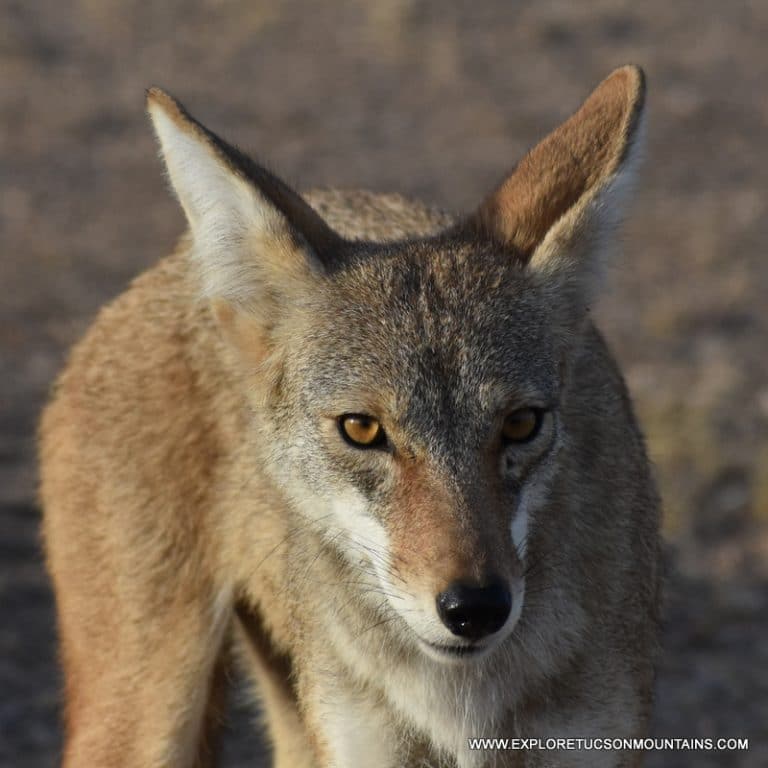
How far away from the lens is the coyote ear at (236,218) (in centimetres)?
533

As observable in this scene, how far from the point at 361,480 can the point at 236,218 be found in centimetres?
107

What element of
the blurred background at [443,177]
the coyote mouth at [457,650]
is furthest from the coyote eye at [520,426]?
the blurred background at [443,177]

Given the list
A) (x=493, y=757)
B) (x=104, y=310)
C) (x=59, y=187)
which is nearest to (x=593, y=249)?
(x=493, y=757)

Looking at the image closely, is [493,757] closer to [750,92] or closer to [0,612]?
[0,612]

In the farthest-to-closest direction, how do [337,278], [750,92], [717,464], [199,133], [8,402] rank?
[750,92], [8,402], [717,464], [337,278], [199,133]

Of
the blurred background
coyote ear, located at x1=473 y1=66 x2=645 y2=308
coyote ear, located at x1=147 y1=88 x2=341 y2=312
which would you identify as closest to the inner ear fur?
coyote ear, located at x1=473 y1=66 x2=645 y2=308

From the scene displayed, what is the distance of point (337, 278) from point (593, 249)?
36.4 inches

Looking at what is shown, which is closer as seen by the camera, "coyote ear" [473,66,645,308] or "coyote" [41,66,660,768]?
"coyote" [41,66,660,768]

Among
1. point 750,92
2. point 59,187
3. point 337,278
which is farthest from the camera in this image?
point 750,92

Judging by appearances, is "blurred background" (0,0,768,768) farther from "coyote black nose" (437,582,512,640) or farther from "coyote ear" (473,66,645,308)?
"coyote black nose" (437,582,512,640)

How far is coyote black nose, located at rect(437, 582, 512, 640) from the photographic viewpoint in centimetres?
474

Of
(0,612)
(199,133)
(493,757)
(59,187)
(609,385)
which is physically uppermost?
(59,187)

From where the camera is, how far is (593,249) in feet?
18.6

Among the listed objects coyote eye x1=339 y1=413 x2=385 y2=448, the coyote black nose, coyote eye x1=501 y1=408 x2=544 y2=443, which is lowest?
the coyote black nose
